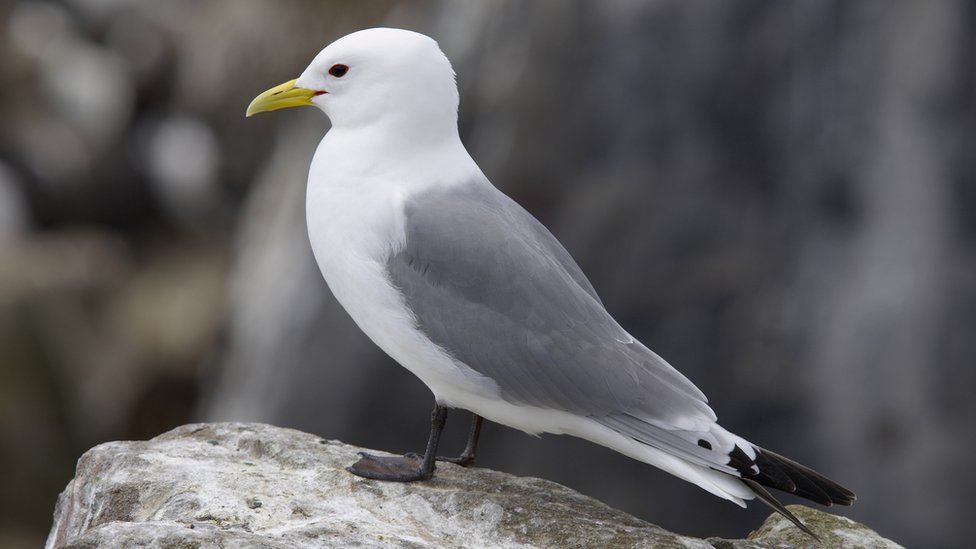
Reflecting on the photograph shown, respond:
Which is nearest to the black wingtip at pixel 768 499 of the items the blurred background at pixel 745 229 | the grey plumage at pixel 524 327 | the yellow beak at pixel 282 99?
the grey plumage at pixel 524 327

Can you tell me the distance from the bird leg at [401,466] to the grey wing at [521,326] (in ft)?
1.21

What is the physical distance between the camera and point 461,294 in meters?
3.66

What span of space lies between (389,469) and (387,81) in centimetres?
121

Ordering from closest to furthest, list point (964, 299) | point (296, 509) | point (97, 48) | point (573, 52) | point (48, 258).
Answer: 1. point (296, 509)
2. point (964, 299)
3. point (573, 52)
4. point (48, 258)
5. point (97, 48)

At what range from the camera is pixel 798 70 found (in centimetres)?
700

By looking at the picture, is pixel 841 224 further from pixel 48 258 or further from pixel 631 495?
pixel 48 258

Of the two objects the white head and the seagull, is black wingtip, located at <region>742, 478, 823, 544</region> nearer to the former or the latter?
the seagull

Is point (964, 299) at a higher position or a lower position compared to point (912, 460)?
higher

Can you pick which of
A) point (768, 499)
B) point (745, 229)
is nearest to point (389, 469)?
point (768, 499)

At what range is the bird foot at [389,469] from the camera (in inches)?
151

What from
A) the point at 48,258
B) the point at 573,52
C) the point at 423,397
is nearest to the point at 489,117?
the point at 573,52

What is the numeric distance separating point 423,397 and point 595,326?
3.87 metres

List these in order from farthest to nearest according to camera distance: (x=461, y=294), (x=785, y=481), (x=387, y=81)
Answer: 1. (x=387, y=81)
2. (x=461, y=294)
3. (x=785, y=481)

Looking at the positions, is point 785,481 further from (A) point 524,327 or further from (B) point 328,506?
(B) point 328,506
